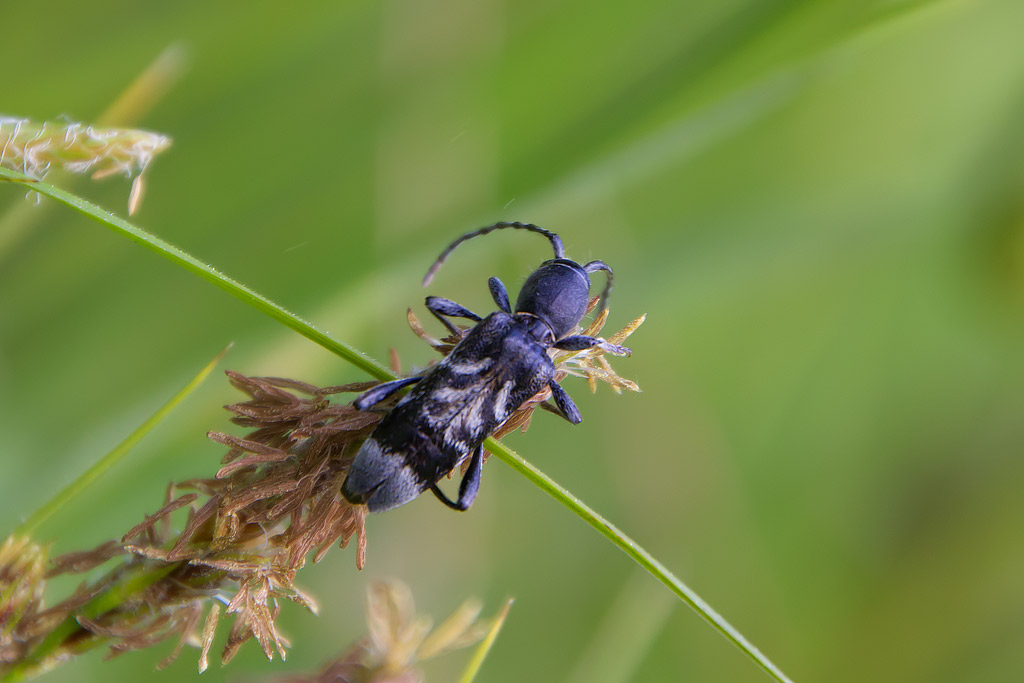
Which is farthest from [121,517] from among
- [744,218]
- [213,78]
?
[744,218]

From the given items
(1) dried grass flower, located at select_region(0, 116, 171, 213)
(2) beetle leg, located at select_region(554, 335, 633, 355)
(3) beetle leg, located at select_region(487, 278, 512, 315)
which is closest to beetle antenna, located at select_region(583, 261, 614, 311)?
(3) beetle leg, located at select_region(487, 278, 512, 315)

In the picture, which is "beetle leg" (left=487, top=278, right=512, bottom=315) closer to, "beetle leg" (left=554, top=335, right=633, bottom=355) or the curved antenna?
the curved antenna

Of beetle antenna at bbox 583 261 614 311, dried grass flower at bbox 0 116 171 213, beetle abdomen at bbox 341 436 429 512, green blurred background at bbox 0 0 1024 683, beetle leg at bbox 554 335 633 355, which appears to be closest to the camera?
dried grass flower at bbox 0 116 171 213

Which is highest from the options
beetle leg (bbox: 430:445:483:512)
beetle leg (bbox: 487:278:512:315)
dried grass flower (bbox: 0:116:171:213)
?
beetle leg (bbox: 487:278:512:315)

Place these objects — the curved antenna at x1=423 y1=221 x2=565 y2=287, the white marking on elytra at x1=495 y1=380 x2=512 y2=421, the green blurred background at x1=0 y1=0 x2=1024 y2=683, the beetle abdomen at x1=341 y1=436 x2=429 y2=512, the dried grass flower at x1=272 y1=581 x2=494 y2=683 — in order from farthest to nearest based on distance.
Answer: the green blurred background at x1=0 y1=0 x2=1024 y2=683 < the curved antenna at x1=423 y1=221 x2=565 y2=287 < the white marking on elytra at x1=495 y1=380 x2=512 y2=421 < the dried grass flower at x1=272 y1=581 x2=494 y2=683 < the beetle abdomen at x1=341 y1=436 x2=429 y2=512

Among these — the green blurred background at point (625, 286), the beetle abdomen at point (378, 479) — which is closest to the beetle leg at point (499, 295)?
the green blurred background at point (625, 286)

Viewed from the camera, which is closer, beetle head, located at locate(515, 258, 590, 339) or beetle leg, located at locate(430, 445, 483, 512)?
beetle leg, located at locate(430, 445, 483, 512)

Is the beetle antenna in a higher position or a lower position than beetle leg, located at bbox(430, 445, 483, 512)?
higher

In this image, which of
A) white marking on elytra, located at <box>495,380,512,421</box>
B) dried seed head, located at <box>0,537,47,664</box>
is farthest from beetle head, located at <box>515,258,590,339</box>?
dried seed head, located at <box>0,537,47,664</box>
